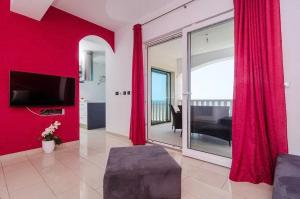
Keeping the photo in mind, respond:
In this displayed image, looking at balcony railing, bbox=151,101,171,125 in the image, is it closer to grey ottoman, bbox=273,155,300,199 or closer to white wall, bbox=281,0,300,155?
white wall, bbox=281,0,300,155

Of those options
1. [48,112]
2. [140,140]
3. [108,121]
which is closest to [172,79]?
[108,121]

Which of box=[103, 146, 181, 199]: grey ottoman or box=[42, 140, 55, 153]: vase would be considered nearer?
box=[103, 146, 181, 199]: grey ottoman

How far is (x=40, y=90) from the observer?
298 centimetres

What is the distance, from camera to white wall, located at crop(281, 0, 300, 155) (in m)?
1.82

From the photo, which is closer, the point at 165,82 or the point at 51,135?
the point at 51,135

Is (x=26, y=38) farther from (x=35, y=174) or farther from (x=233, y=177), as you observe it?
(x=233, y=177)

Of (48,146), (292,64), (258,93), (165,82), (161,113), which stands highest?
(165,82)

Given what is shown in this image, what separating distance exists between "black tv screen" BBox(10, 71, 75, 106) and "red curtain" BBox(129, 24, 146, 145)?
1.31 m

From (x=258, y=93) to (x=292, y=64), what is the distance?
1.54 feet

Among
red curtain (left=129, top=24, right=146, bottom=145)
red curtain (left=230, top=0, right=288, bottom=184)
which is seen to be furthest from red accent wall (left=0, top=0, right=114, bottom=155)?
red curtain (left=230, top=0, right=288, bottom=184)

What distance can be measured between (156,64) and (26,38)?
12.7 ft

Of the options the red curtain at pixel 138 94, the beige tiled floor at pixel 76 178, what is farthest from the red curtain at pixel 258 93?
the red curtain at pixel 138 94

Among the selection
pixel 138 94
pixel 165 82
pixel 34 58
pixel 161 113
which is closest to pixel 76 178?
pixel 138 94

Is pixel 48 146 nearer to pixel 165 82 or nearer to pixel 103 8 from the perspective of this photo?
pixel 103 8
